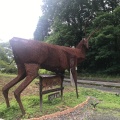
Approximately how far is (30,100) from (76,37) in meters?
23.2

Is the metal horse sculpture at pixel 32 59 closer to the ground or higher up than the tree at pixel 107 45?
closer to the ground

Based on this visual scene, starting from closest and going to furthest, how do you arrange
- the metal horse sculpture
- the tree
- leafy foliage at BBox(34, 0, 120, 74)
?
the metal horse sculpture → the tree → leafy foliage at BBox(34, 0, 120, 74)

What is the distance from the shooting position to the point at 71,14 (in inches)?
1302

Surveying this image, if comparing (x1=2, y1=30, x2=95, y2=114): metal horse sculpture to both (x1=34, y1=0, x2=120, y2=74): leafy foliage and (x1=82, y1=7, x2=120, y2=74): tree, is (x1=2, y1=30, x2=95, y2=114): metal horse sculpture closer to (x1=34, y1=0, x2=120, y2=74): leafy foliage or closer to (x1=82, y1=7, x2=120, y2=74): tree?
(x1=82, y1=7, x2=120, y2=74): tree

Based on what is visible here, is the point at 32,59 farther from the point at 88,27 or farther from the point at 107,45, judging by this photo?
the point at 88,27

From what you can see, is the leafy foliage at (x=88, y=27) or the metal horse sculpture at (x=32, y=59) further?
the leafy foliage at (x=88, y=27)

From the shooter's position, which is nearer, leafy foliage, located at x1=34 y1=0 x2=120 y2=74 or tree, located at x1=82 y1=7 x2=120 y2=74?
→ tree, located at x1=82 y1=7 x2=120 y2=74

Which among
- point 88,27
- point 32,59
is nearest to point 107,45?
point 88,27

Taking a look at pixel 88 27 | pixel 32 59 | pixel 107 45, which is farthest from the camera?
pixel 88 27

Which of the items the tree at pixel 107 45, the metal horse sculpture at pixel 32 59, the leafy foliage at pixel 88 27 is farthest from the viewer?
the leafy foliage at pixel 88 27

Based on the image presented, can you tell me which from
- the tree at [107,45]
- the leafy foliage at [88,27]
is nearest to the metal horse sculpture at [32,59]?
the tree at [107,45]

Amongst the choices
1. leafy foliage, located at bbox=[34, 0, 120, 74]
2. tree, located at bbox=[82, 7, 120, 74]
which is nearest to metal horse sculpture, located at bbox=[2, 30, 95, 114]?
tree, located at bbox=[82, 7, 120, 74]

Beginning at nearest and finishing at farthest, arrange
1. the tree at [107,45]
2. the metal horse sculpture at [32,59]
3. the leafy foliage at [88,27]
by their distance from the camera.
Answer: the metal horse sculpture at [32,59]
the tree at [107,45]
the leafy foliage at [88,27]

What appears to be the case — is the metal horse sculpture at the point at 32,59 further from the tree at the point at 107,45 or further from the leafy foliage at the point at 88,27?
the leafy foliage at the point at 88,27
